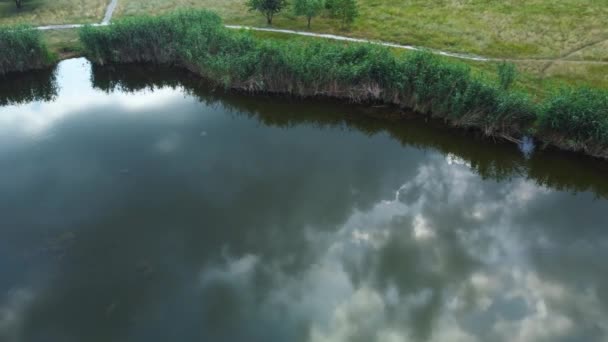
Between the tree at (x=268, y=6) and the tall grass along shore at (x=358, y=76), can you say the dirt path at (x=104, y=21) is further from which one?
the tree at (x=268, y=6)

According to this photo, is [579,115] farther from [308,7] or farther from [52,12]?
[52,12]

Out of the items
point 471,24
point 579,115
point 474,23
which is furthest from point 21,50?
point 579,115

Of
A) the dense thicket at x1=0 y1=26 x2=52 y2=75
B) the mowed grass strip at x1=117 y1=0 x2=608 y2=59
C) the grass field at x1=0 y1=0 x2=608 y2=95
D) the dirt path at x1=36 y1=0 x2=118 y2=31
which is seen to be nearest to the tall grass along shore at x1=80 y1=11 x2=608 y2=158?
the dense thicket at x1=0 y1=26 x2=52 y2=75

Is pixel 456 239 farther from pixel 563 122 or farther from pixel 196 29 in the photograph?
pixel 196 29

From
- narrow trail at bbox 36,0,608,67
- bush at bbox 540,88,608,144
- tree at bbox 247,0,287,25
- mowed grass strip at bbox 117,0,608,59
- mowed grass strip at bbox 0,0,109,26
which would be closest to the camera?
bush at bbox 540,88,608,144

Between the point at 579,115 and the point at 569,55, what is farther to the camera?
the point at 569,55

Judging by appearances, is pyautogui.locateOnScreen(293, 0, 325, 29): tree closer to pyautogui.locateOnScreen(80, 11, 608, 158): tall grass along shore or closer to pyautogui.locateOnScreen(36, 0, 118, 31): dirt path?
pyautogui.locateOnScreen(80, 11, 608, 158): tall grass along shore
